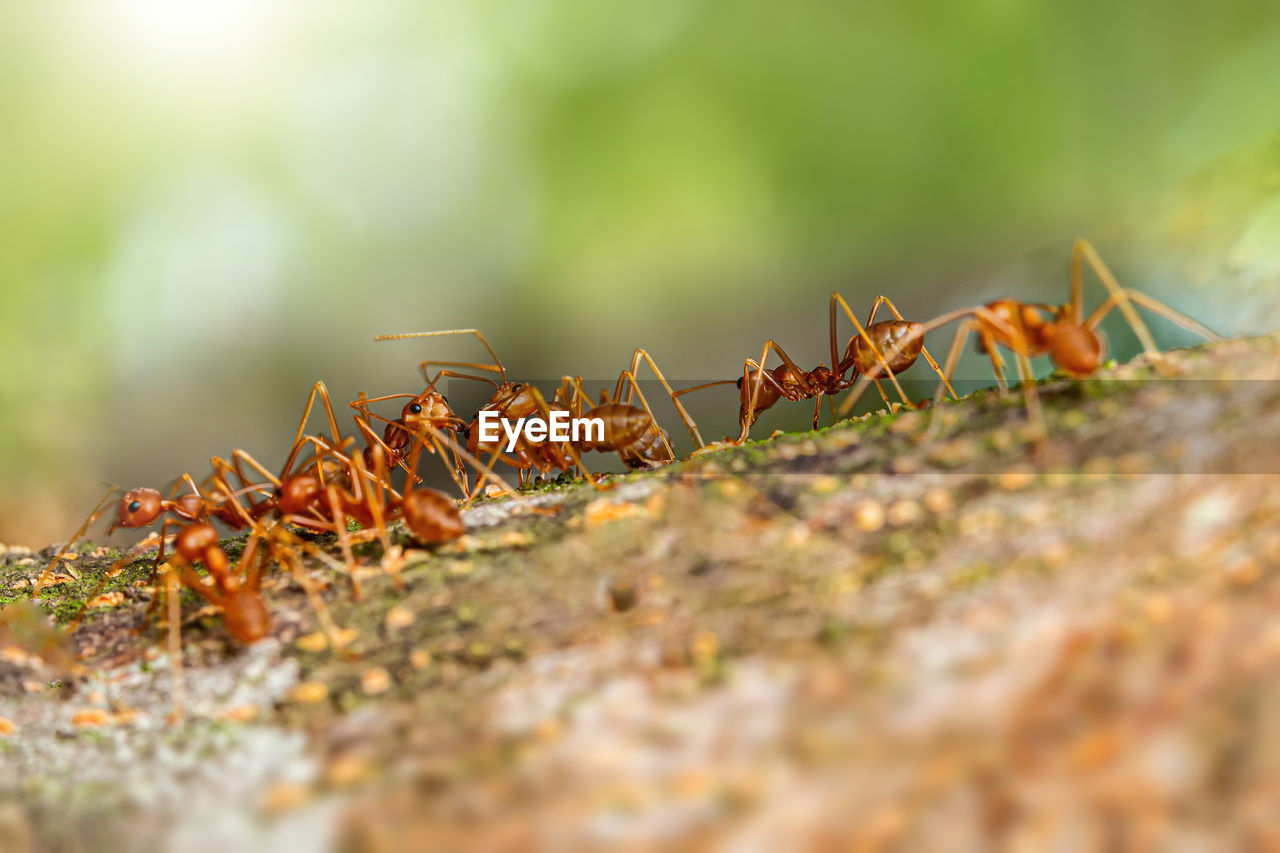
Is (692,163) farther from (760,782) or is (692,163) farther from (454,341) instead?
(760,782)

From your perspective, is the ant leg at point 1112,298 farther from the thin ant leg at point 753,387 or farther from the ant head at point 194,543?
the ant head at point 194,543

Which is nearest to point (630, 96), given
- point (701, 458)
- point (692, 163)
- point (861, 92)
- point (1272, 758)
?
point (692, 163)

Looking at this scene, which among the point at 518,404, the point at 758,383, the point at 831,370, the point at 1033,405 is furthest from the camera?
the point at 831,370

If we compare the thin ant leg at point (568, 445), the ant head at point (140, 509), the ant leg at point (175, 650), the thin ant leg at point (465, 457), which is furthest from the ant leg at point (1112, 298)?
the ant head at point (140, 509)

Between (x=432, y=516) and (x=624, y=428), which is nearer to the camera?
(x=432, y=516)

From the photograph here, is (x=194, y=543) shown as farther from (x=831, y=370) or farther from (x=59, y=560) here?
(x=831, y=370)

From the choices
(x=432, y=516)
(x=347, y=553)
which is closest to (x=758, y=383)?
(x=432, y=516)
